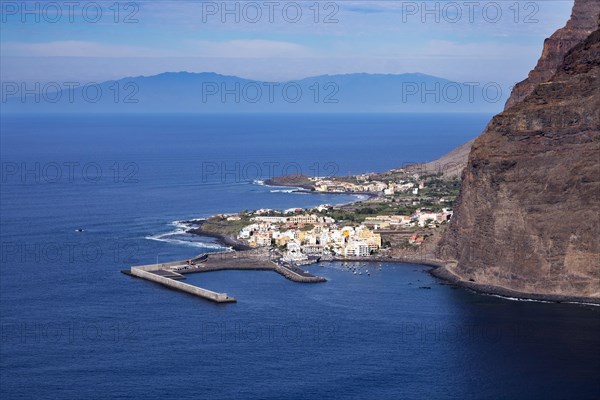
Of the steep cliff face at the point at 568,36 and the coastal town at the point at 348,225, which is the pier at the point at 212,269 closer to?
the coastal town at the point at 348,225

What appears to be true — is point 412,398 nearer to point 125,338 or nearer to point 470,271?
point 125,338

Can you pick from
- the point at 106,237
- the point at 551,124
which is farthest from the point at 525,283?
the point at 106,237

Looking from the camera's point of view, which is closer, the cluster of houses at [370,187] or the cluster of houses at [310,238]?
the cluster of houses at [310,238]

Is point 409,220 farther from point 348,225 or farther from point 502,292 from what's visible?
point 502,292

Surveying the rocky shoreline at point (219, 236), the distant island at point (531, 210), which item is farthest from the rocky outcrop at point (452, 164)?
the distant island at point (531, 210)

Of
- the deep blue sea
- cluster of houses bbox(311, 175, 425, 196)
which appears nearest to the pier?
the deep blue sea

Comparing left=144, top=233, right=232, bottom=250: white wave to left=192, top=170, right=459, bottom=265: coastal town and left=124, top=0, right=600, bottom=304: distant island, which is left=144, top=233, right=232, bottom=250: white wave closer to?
left=192, top=170, right=459, bottom=265: coastal town
